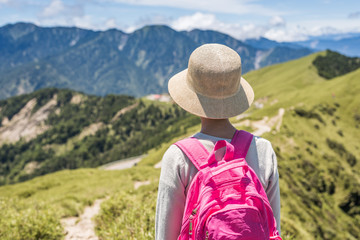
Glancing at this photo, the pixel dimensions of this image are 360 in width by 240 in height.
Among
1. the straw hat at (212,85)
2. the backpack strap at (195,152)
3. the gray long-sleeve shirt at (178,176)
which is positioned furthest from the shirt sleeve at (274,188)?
the backpack strap at (195,152)

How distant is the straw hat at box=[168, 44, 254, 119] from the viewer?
338 centimetres

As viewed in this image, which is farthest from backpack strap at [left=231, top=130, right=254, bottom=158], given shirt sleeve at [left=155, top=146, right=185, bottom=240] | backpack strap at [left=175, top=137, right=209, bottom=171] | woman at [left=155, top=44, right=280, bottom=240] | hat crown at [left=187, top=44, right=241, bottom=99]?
shirt sleeve at [left=155, top=146, right=185, bottom=240]

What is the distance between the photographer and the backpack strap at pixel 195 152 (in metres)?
3.20

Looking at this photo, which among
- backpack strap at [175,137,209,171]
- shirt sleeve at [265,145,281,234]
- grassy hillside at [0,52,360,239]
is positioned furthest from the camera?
grassy hillside at [0,52,360,239]

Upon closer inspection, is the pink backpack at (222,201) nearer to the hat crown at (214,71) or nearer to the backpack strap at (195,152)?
the backpack strap at (195,152)

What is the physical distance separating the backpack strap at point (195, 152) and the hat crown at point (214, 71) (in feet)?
2.36

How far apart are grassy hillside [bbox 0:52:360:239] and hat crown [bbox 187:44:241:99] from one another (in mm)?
6132

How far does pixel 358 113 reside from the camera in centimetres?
7775

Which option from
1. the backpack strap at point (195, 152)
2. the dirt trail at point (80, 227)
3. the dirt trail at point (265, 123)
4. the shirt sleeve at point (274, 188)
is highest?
the backpack strap at point (195, 152)

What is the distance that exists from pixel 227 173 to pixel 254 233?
2.61 feet

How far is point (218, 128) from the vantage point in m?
3.65

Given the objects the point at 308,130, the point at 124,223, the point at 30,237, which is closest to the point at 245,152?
the point at 124,223

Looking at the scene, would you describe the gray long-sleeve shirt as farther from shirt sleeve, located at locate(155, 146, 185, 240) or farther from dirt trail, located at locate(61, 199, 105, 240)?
dirt trail, located at locate(61, 199, 105, 240)

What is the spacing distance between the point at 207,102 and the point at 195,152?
73 centimetres
